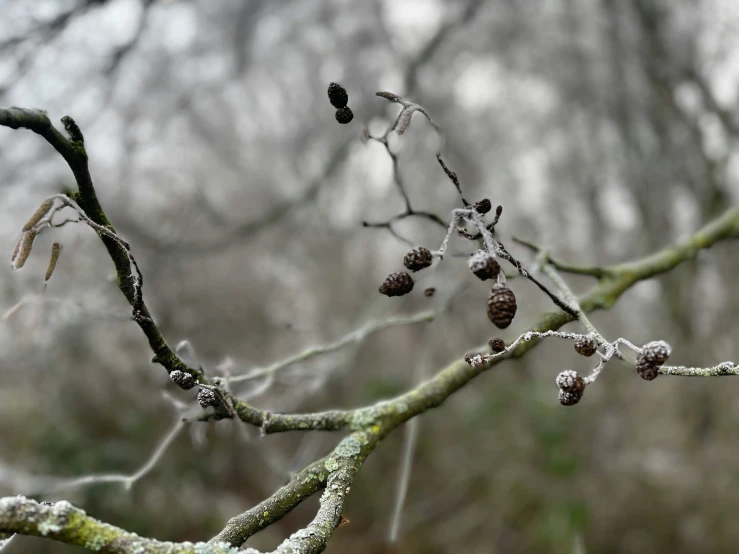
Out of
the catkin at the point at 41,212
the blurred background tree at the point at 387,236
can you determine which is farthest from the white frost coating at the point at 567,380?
the blurred background tree at the point at 387,236

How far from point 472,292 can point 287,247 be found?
9.76 ft

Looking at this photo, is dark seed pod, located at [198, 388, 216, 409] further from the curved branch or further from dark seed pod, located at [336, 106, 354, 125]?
dark seed pod, located at [336, 106, 354, 125]

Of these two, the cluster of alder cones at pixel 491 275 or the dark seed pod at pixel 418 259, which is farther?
the dark seed pod at pixel 418 259

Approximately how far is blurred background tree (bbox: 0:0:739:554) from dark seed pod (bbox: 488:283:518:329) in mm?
2779

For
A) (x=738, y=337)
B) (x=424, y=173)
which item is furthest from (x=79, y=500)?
(x=738, y=337)

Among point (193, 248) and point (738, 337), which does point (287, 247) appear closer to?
Answer: point (193, 248)

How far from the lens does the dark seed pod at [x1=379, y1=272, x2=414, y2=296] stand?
0.97 meters

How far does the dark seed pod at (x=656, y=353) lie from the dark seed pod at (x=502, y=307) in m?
0.21

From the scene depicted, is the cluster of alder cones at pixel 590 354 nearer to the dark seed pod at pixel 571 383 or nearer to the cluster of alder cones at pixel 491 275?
the dark seed pod at pixel 571 383

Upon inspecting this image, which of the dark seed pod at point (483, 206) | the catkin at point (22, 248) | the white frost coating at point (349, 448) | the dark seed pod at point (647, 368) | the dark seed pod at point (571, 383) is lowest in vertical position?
the dark seed pod at point (647, 368)

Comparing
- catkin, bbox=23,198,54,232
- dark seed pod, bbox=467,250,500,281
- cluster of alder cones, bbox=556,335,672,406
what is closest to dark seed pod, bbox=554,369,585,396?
cluster of alder cones, bbox=556,335,672,406

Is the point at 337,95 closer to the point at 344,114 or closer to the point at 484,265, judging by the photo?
the point at 344,114

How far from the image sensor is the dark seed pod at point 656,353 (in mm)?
830

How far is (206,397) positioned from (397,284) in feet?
1.43
